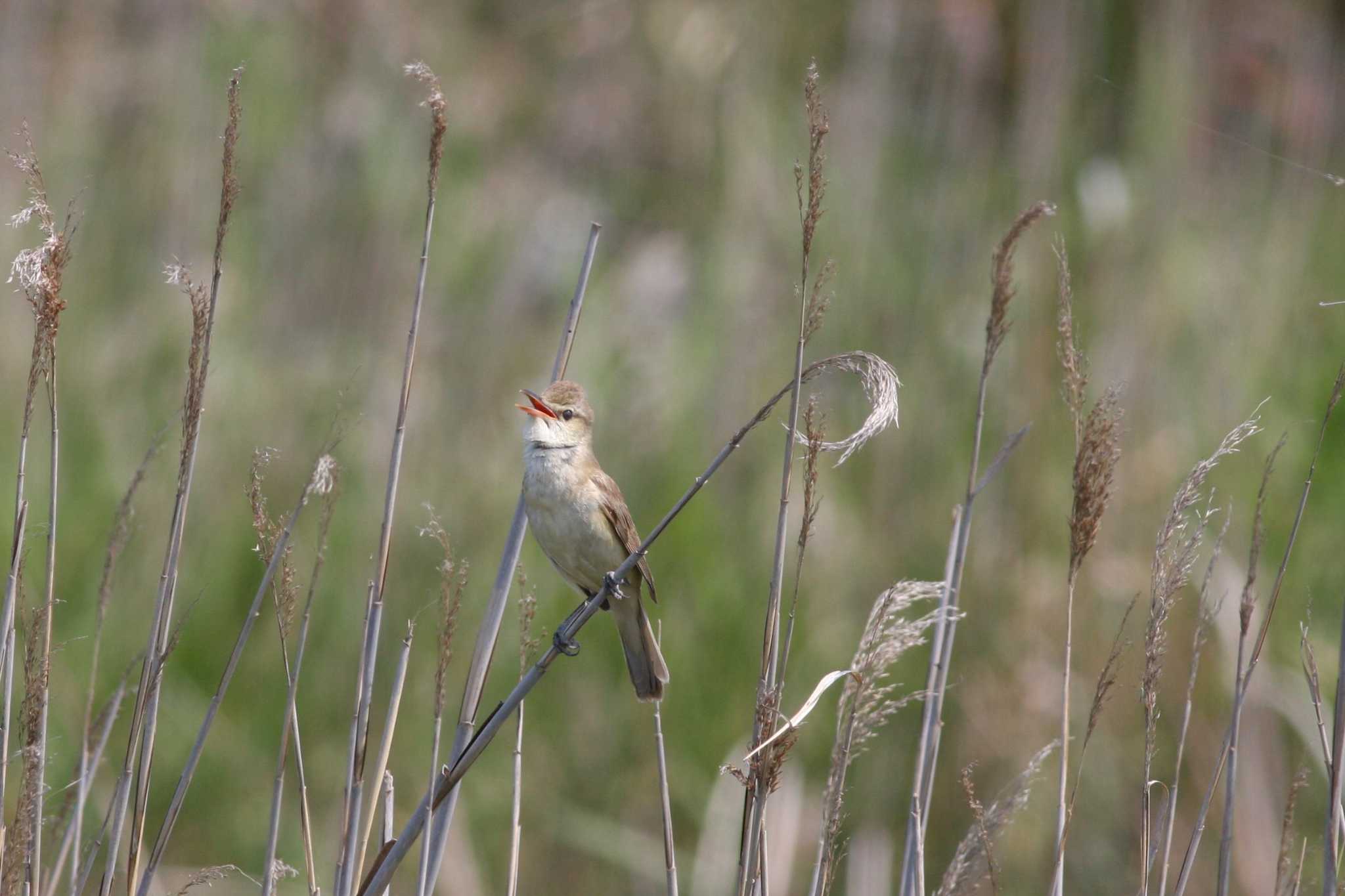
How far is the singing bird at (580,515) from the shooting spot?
2.84m

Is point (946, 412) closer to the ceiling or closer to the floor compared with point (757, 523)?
closer to the ceiling

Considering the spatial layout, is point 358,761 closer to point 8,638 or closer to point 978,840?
point 8,638

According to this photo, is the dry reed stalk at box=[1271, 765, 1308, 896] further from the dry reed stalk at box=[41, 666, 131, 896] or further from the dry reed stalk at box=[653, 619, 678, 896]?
the dry reed stalk at box=[41, 666, 131, 896]

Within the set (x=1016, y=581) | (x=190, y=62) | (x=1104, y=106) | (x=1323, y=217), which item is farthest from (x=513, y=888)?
(x=190, y=62)

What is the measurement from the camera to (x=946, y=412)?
414 cm

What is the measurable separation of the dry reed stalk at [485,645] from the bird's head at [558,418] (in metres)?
0.79

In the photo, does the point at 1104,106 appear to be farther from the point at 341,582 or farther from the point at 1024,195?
the point at 341,582

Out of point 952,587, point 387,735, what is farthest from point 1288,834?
point 387,735

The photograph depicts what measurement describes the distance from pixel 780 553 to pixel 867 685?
0.22 metres

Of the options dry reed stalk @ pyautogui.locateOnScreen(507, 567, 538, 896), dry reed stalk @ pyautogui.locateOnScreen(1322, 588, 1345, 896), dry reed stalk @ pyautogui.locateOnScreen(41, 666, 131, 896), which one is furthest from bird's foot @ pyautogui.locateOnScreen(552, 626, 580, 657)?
dry reed stalk @ pyautogui.locateOnScreen(1322, 588, 1345, 896)

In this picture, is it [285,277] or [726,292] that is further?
[285,277]

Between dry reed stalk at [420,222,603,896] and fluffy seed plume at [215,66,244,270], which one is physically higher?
fluffy seed plume at [215,66,244,270]

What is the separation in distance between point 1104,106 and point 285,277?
3.32m

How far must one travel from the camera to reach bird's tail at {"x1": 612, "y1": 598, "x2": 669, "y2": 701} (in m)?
2.79
